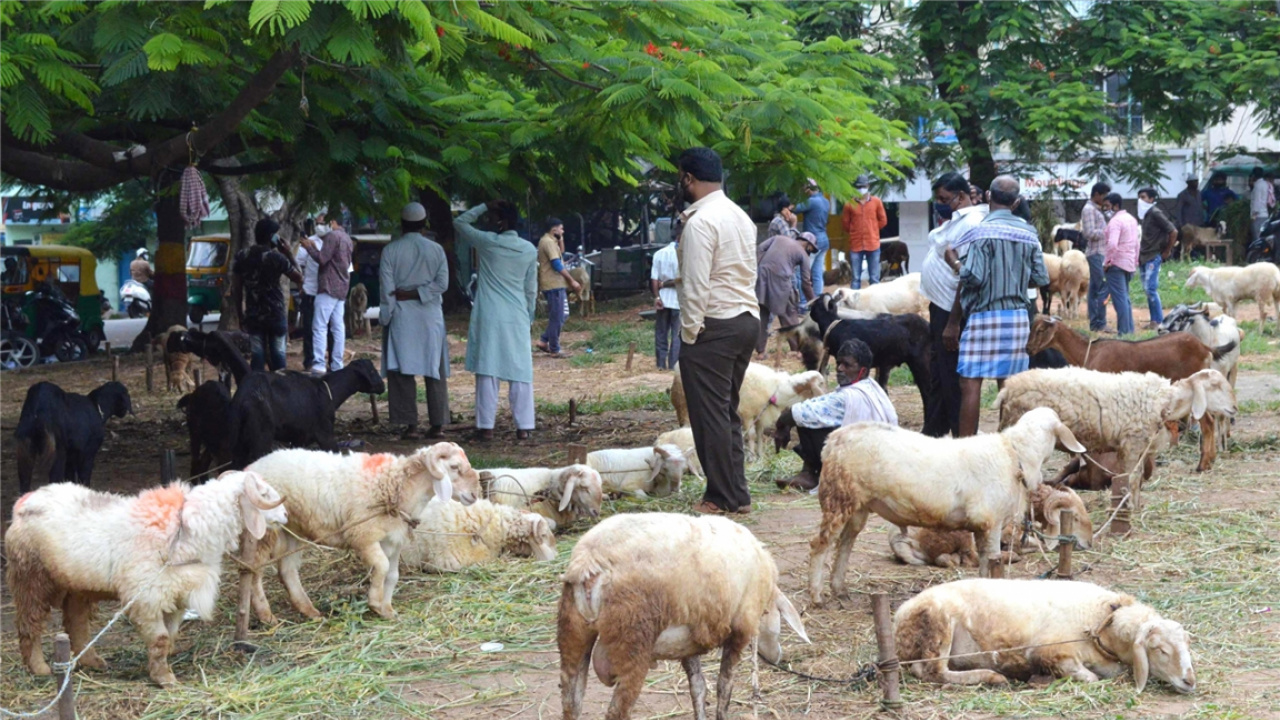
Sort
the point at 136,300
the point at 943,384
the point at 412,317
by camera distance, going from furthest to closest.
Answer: the point at 136,300 < the point at 412,317 < the point at 943,384

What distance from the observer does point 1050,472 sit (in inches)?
388

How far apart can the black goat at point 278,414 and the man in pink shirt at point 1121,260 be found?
38.1 feet

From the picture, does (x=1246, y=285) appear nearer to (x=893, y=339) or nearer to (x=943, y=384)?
(x=893, y=339)

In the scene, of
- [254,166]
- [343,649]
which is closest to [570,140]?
[254,166]

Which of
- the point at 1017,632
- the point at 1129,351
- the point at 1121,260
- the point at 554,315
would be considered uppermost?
the point at 1121,260

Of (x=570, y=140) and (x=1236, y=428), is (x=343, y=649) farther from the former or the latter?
(x=1236, y=428)

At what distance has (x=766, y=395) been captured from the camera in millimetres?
10773

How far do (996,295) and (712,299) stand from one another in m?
2.14

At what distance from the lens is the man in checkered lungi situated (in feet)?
28.9

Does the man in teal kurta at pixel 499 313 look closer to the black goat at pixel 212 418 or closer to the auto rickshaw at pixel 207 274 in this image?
the black goat at pixel 212 418

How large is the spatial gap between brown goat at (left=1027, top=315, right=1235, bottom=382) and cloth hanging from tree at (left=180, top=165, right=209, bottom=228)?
21.3 feet

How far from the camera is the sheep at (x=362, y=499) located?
6.58 meters

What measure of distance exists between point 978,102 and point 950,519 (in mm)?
18644

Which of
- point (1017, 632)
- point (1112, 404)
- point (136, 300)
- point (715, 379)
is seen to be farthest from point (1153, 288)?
point (136, 300)
